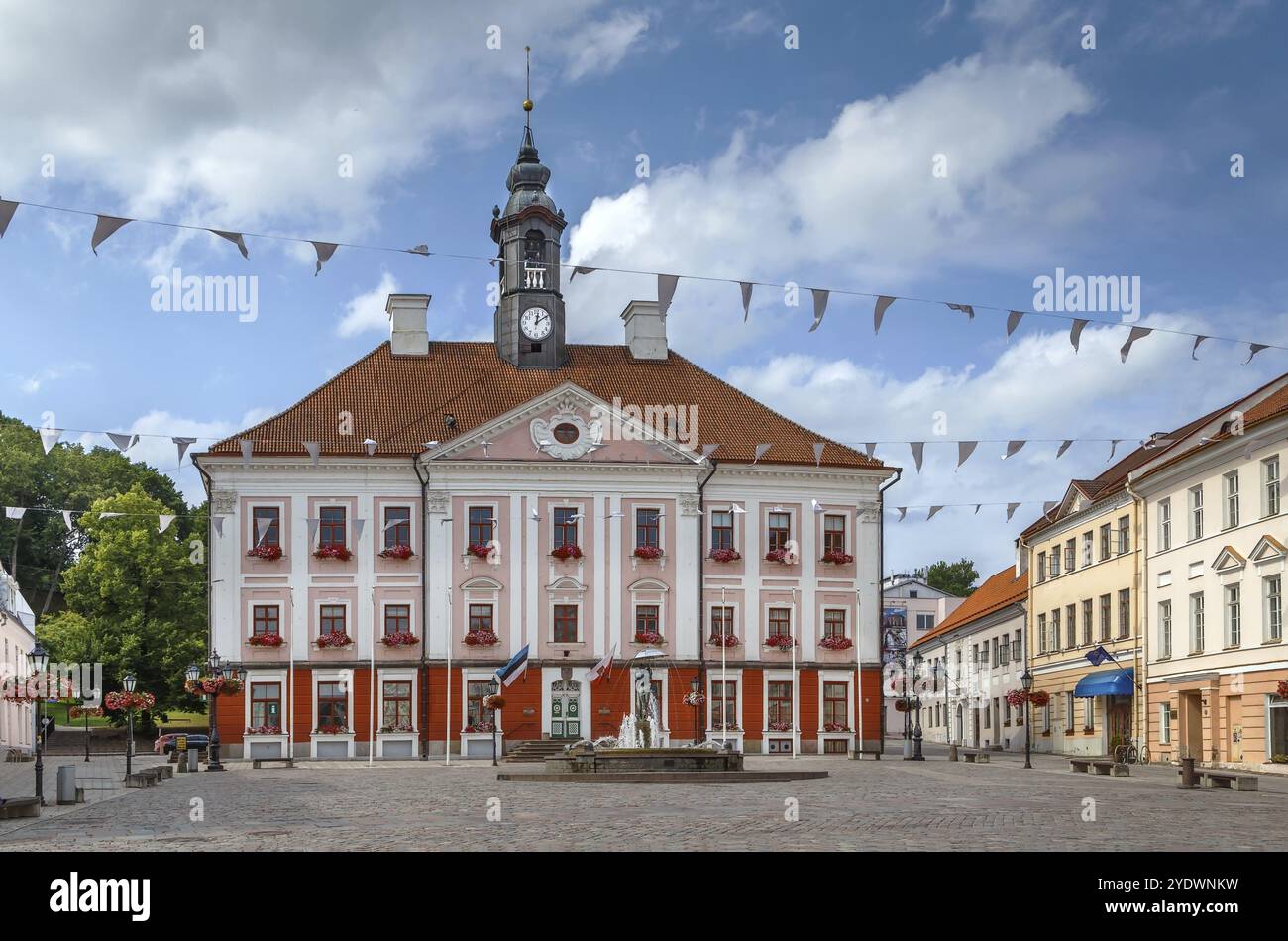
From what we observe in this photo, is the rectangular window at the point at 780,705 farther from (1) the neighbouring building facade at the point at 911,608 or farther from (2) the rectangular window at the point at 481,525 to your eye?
(1) the neighbouring building facade at the point at 911,608

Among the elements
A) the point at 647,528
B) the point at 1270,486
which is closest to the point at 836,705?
the point at 647,528

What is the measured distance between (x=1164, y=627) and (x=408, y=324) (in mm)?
28530

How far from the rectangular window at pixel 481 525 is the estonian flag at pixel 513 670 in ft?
18.5

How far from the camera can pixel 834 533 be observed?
5875cm

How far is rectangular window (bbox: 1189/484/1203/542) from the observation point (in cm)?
4675

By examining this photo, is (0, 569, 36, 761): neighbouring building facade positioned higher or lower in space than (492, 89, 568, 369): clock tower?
lower

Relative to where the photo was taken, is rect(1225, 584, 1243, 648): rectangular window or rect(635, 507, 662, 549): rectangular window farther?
rect(635, 507, 662, 549): rectangular window

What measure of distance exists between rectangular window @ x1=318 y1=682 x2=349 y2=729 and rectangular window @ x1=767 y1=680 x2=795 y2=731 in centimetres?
1409

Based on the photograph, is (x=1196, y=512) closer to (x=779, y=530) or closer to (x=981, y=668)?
(x=779, y=530)

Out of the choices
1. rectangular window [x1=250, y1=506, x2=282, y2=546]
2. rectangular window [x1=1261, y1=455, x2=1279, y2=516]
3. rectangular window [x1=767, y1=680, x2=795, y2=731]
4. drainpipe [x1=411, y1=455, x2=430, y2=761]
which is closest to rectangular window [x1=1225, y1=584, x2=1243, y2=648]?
rectangular window [x1=1261, y1=455, x2=1279, y2=516]

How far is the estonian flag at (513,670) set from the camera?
51.2 meters

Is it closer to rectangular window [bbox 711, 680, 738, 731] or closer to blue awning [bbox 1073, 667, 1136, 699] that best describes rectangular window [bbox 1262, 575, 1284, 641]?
blue awning [bbox 1073, 667, 1136, 699]
